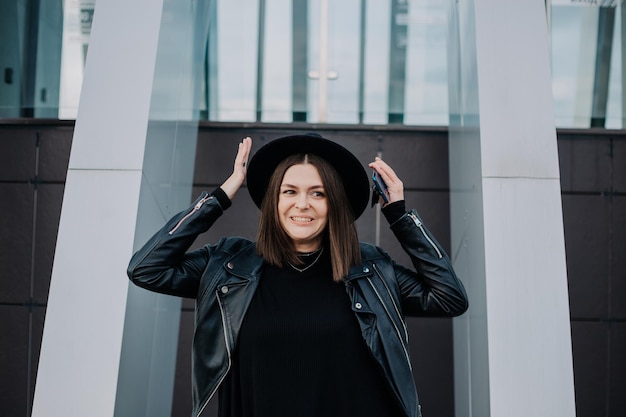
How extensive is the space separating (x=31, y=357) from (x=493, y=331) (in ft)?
12.0

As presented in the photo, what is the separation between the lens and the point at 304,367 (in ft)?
9.21

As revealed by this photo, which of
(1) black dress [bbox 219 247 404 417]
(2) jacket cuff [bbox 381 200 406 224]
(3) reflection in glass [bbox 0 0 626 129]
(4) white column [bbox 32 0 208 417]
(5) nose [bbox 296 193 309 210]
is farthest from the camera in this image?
(3) reflection in glass [bbox 0 0 626 129]

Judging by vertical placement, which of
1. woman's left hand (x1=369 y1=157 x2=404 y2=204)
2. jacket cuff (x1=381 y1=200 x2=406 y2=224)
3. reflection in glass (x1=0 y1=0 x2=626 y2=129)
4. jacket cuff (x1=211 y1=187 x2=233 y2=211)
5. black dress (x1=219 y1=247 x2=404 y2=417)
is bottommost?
black dress (x1=219 y1=247 x2=404 y2=417)

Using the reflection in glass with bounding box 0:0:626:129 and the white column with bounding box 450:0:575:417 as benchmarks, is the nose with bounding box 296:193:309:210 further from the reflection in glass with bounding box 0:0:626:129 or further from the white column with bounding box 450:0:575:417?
the reflection in glass with bounding box 0:0:626:129

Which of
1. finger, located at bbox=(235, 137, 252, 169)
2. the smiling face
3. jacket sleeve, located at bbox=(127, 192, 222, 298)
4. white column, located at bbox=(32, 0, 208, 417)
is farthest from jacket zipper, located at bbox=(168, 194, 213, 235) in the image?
white column, located at bbox=(32, 0, 208, 417)

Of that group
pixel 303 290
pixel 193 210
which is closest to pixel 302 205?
pixel 303 290

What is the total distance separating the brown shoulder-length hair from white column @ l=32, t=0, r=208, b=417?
4.21ft

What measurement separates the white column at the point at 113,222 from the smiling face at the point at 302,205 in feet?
4.49

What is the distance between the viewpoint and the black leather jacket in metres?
2.85

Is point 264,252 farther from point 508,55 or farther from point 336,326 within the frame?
point 508,55

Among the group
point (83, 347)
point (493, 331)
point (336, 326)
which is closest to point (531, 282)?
point (493, 331)

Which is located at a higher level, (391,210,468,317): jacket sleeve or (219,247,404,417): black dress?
(391,210,468,317): jacket sleeve

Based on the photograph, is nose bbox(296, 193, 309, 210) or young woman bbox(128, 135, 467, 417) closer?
young woman bbox(128, 135, 467, 417)

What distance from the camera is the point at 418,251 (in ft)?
9.89
